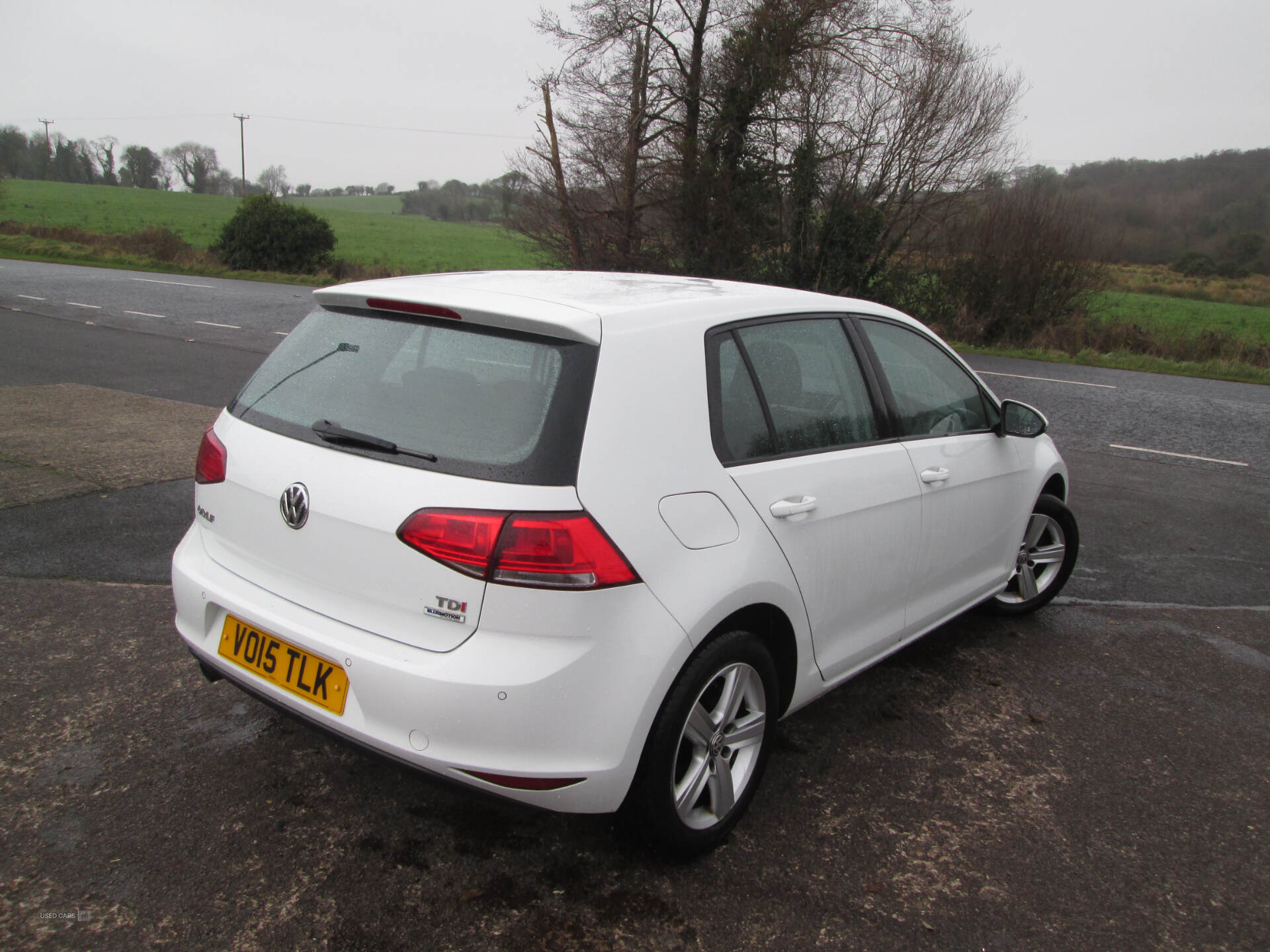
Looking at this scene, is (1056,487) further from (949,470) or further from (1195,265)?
(1195,265)

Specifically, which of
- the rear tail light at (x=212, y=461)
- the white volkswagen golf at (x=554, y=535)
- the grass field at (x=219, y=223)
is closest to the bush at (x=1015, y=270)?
the grass field at (x=219, y=223)

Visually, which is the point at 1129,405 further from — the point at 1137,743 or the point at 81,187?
the point at 81,187

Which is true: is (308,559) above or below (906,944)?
above

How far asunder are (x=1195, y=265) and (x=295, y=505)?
60.1m

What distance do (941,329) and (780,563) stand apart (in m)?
20.5

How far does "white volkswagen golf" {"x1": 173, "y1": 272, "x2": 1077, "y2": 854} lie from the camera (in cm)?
221

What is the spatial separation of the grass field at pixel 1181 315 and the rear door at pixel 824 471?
69.8 feet

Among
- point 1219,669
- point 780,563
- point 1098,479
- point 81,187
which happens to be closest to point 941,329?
point 1098,479

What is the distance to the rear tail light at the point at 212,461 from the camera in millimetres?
2760

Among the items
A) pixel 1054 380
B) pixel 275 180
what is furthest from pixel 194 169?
pixel 1054 380

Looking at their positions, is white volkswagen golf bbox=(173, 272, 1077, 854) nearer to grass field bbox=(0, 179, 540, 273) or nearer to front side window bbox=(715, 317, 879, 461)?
front side window bbox=(715, 317, 879, 461)

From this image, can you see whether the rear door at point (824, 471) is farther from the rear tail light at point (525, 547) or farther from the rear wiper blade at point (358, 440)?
the rear wiper blade at point (358, 440)

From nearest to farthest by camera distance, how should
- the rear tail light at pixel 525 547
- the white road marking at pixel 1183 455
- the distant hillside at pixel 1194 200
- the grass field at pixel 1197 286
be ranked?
the rear tail light at pixel 525 547 → the white road marking at pixel 1183 455 → the grass field at pixel 1197 286 → the distant hillside at pixel 1194 200

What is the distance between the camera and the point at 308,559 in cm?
245
